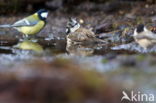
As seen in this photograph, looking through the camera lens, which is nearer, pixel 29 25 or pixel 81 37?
pixel 81 37

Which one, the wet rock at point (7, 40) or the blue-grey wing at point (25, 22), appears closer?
the wet rock at point (7, 40)

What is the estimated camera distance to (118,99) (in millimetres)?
5340

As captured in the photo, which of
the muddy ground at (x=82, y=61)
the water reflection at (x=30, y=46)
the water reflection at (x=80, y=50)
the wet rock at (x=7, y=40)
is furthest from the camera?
the wet rock at (x=7, y=40)

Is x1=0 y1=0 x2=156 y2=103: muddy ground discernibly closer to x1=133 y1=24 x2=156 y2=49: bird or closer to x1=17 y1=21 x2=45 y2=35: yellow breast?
x1=133 y1=24 x2=156 y2=49: bird

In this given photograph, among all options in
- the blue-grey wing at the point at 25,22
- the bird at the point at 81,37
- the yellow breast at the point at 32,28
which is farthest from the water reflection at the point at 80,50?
the blue-grey wing at the point at 25,22

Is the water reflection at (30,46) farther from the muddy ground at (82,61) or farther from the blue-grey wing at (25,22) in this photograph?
the blue-grey wing at (25,22)

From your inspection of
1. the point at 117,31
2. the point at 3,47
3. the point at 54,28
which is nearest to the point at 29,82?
the point at 3,47

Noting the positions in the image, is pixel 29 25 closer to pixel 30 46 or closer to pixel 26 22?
pixel 26 22

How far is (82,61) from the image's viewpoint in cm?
839

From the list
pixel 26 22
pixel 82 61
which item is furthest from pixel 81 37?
pixel 82 61

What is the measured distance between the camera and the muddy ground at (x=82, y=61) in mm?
5191

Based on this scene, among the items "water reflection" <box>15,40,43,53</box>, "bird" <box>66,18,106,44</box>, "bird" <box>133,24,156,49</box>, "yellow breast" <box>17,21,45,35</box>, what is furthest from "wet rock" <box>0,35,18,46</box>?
"bird" <box>133,24,156,49</box>

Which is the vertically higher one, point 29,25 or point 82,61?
point 29,25

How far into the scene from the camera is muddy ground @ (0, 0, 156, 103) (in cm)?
519
